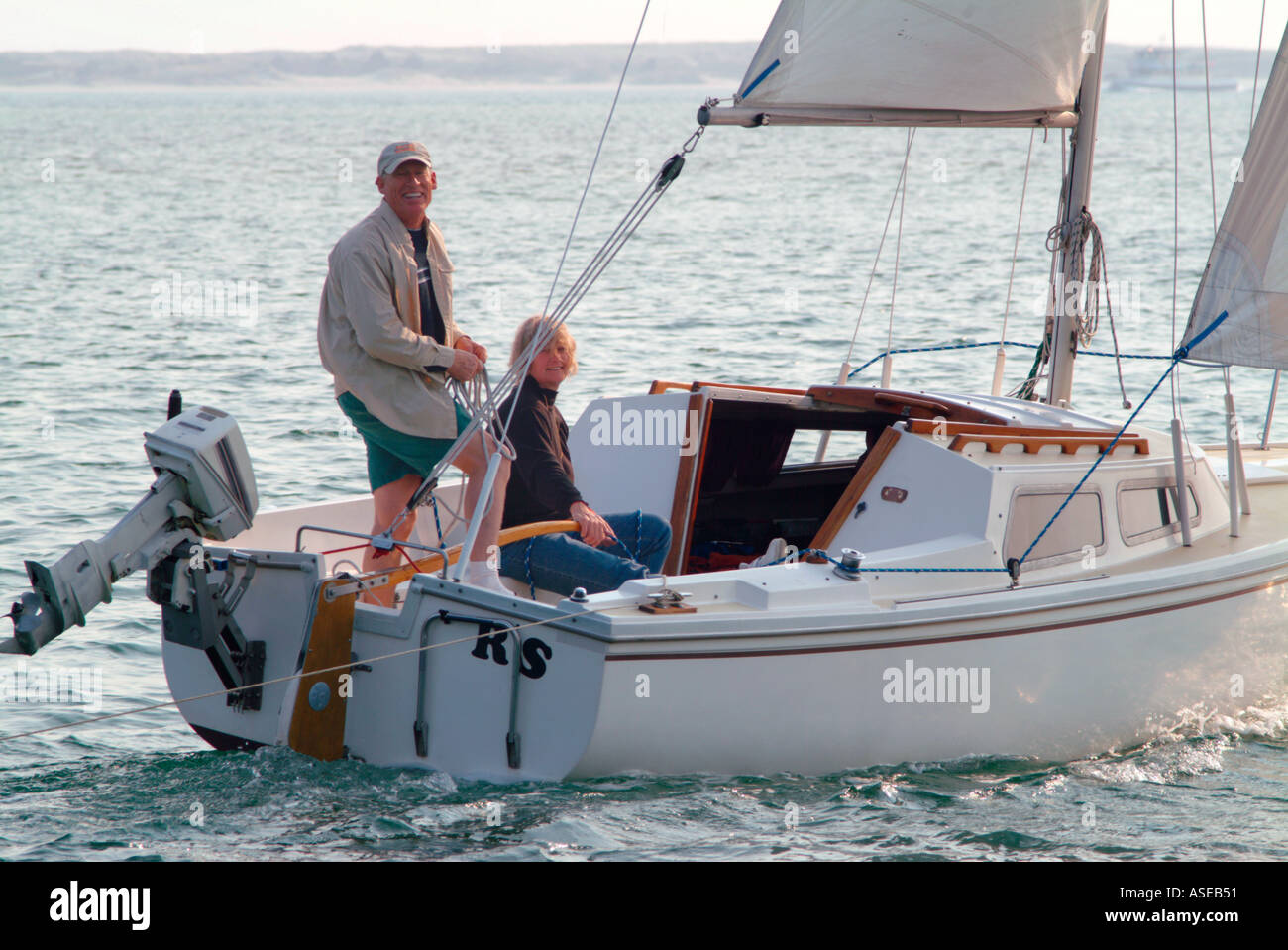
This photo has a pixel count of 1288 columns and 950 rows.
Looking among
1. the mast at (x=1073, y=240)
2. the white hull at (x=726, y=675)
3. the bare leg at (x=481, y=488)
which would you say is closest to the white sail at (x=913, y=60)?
the mast at (x=1073, y=240)

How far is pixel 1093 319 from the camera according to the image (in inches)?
310

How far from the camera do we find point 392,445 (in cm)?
609

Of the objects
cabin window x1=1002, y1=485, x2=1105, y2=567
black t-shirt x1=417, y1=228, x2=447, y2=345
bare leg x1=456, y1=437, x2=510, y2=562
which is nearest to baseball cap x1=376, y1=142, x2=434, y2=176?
black t-shirt x1=417, y1=228, x2=447, y2=345

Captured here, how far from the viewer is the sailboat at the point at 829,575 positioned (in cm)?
545

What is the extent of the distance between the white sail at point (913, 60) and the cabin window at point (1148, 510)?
1.88 metres

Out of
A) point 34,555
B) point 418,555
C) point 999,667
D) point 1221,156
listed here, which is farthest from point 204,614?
point 1221,156

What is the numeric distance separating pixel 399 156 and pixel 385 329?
690 mm

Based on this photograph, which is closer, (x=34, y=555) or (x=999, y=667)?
(x=999, y=667)

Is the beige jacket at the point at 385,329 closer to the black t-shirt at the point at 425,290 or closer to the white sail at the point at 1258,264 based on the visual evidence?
the black t-shirt at the point at 425,290

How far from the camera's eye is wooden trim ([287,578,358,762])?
5570 mm

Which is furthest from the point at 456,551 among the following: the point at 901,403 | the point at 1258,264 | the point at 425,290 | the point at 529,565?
the point at 1258,264

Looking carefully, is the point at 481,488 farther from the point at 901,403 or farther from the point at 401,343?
the point at 901,403

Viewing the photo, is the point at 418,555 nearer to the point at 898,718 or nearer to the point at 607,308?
the point at 898,718
